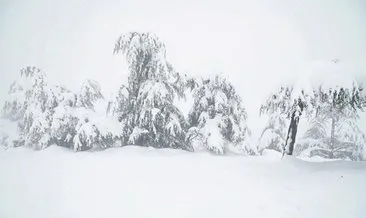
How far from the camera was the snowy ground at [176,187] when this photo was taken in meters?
4.18

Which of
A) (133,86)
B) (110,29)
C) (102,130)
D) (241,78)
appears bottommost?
(102,130)

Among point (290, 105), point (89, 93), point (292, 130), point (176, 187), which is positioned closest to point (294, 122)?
point (292, 130)

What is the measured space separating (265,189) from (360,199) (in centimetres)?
143

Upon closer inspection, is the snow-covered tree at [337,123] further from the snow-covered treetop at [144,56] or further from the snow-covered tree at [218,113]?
the snow-covered treetop at [144,56]

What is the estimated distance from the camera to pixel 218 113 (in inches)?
269

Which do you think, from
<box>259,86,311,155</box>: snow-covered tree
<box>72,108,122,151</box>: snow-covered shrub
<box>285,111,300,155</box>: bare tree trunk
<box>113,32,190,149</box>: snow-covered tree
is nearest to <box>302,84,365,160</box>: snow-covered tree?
<box>259,86,311,155</box>: snow-covered tree

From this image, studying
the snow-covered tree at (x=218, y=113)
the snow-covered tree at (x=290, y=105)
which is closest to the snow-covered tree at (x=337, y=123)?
the snow-covered tree at (x=290, y=105)

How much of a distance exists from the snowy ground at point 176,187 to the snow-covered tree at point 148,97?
1.12 metres

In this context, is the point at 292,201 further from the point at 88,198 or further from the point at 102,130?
the point at 102,130

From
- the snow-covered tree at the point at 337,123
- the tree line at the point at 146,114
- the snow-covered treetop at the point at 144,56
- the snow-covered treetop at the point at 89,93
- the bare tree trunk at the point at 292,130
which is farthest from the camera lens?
the snow-covered treetop at the point at 89,93

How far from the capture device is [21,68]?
7.87m

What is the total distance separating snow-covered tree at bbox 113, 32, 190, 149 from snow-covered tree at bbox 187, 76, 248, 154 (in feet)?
1.49

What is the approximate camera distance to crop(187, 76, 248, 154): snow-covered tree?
6.69 m

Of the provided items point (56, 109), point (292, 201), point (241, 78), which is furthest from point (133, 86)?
point (292, 201)
